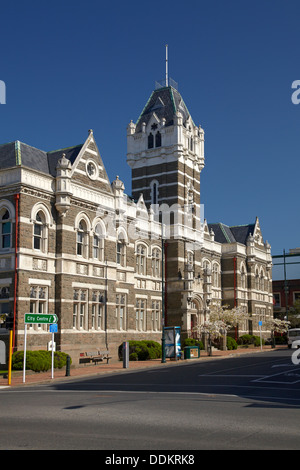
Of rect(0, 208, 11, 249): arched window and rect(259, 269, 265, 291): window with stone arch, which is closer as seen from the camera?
rect(0, 208, 11, 249): arched window

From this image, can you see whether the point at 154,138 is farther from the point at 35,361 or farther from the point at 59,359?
the point at 35,361

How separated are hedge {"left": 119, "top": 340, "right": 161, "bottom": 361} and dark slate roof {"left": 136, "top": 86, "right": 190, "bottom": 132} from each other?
22.0 meters

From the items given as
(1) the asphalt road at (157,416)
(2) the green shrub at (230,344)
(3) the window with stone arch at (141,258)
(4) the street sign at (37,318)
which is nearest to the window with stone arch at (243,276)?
(2) the green shrub at (230,344)

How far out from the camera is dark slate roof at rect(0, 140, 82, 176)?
3459cm

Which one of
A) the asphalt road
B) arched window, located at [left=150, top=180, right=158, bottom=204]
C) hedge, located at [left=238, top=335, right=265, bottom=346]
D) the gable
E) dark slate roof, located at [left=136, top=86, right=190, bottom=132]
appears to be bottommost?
the asphalt road

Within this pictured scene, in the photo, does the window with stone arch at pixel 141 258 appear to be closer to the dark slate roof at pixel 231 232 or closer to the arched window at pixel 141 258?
the arched window at pixel 141 258

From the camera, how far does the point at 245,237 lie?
65.9 meters

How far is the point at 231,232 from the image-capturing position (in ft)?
220

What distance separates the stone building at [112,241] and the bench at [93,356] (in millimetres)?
476

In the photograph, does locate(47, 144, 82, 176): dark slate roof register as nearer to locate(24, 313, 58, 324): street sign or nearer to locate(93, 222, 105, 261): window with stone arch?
locate(93, 222, 105, 261): window with stone arch

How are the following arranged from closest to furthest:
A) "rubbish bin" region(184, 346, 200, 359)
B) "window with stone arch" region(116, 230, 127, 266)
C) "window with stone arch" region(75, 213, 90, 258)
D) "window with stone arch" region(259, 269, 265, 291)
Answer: "window with stone arch" region(75, 213, 90, 258), "rubbish bin" region(184, 346, 200, 359), "window with stone arch" region(116, 230, 127, 266), "window with stone arch" region(259, 269, 265, 291)

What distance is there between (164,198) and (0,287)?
22226 millimetres

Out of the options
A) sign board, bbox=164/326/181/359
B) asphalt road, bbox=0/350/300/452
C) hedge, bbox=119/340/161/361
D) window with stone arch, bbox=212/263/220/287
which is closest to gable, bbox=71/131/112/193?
sign board, bbox=164/326/181/359

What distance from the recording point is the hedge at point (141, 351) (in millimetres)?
38609
